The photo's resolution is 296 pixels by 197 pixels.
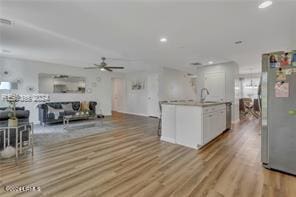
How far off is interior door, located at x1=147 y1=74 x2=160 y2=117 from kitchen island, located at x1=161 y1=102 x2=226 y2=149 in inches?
159

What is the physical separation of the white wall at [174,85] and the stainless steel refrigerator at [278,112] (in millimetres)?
5617

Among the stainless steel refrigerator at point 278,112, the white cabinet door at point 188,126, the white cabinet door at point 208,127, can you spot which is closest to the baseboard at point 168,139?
the white cabinet door at point 188,126

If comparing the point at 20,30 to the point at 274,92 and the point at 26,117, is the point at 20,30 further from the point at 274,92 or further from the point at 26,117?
the point at 274,92

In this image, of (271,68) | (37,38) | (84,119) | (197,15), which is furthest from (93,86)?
(271,68)

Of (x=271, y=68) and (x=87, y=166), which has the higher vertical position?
(x=271, y=68)

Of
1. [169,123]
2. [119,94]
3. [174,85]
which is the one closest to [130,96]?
[119,94]

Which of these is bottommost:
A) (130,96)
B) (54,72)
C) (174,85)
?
(130,96)

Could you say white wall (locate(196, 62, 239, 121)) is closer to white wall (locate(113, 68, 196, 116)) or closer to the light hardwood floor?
white wall (locate(113, 68, 196, 116))

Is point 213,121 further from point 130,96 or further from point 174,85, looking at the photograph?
point 130,96

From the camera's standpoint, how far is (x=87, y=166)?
275cm

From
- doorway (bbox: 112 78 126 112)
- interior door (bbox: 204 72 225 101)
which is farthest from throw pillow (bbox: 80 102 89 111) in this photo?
interior door (bbox: 204 72 225 101)

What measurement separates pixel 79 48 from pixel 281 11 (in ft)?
14.7

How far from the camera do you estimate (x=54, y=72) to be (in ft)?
23.5

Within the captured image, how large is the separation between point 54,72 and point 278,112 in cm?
758
